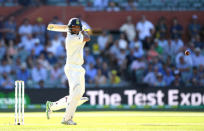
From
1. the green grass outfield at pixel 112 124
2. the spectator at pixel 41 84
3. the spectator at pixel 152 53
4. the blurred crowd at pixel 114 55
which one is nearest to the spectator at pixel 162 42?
the blurred crowd at pixel 114 55

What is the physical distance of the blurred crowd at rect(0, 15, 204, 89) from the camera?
63.5 ft

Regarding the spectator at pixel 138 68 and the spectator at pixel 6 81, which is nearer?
the spectator at pixel 6 81

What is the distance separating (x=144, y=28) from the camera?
21.3m

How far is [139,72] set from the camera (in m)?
19.8

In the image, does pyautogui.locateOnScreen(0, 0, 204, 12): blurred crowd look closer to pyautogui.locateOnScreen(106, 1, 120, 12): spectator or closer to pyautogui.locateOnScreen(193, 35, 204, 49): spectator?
pyautogui.locateOnScreen(106, 1, 120, 12): spectator

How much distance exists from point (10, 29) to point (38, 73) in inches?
111

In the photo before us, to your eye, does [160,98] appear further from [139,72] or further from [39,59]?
[39,59]

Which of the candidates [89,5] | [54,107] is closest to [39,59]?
[89,5]

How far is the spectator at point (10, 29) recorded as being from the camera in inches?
826

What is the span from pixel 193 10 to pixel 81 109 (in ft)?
24.3

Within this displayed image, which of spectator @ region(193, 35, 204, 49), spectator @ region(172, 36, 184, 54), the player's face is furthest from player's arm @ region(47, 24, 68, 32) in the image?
spectator @ region(193, 35, 204, 49)

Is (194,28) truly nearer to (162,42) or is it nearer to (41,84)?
(162,42)

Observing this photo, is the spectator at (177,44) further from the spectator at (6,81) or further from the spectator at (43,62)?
the spectator at (6,81)

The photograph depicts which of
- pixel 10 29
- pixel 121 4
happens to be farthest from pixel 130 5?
pixel 10 29
